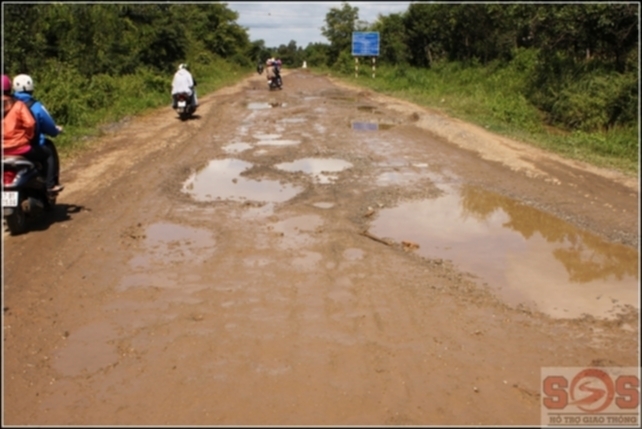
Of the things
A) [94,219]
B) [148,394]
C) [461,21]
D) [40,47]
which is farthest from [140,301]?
[461,21]

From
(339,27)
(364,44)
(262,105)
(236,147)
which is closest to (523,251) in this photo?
(236,147)

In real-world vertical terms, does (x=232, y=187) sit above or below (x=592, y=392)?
above

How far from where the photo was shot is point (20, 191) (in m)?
5.98

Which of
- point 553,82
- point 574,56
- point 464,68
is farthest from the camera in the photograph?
point 464,68

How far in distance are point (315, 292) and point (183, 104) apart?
1051cm

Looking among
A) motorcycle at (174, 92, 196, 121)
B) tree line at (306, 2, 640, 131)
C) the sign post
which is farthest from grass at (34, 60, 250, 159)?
the sign post

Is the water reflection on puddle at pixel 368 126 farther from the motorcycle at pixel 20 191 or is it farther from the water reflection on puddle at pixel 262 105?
the motorcycle at pixel 20 191

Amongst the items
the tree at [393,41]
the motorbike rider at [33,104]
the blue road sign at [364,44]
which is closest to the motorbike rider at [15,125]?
the motorbike rider at [33,104]

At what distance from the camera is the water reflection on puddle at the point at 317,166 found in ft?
28.3

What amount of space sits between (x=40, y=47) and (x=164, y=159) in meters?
9.58

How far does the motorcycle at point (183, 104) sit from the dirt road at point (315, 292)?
209 inches

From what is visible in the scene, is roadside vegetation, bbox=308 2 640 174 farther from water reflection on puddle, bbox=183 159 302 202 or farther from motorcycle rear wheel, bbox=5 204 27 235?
motorcycle rear wheel, bbox=5 204 27 235

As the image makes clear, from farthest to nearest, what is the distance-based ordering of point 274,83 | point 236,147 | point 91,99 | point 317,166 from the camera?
point 274,83 → point 91,99 → point 236,147 → point 317,166

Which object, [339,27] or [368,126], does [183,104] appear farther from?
[339,27]
